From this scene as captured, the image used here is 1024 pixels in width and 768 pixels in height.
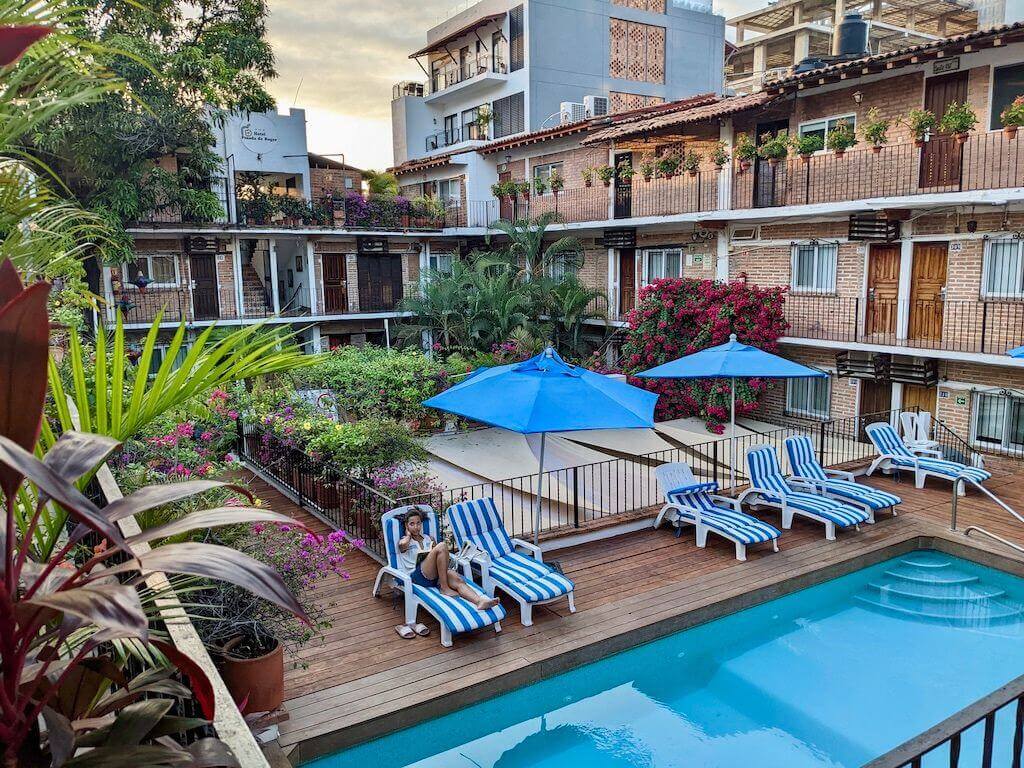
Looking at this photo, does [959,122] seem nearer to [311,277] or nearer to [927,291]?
[927,291]

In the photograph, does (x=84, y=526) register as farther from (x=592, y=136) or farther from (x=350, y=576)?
(x=592, y=136)

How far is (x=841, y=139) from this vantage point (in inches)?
642

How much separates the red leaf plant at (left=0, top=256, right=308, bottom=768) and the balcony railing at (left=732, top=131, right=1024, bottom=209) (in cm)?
1628

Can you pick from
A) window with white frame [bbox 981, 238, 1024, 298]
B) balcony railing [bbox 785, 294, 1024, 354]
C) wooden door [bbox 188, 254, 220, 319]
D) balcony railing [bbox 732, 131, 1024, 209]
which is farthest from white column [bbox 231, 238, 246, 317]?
window with white frame [bbox 981, 238, 1024, 298]

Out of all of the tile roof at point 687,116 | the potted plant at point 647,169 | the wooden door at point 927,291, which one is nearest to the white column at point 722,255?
the potted plant at point 647,169

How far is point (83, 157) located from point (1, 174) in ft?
66.3

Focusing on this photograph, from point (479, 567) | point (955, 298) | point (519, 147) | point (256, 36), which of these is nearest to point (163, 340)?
point (256, 36)

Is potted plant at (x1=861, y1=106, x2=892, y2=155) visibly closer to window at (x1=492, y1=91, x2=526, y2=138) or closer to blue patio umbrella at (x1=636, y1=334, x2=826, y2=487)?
blue patio umbrella at (x1=636, y1=334, x2=826, y2=487)

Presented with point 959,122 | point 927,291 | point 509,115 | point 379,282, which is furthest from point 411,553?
point 509,115

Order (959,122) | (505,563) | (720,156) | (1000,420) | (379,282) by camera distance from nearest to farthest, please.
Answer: (505,563)
(959,122)
(1000,420)
(720,156)
(379,282)

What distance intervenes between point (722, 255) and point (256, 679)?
17.2m

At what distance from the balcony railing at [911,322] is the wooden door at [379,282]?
15182 mm

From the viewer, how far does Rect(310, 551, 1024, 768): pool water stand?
22.7 ft

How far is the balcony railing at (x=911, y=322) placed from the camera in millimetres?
15008
